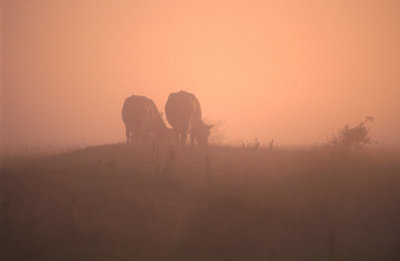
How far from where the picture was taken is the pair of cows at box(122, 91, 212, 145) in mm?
16219

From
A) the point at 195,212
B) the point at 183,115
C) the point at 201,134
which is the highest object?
the point at 183,115

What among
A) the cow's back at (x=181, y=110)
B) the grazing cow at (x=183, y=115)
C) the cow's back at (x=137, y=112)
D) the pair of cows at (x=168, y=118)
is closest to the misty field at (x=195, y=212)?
the grazing cow at (x=183, y=115)

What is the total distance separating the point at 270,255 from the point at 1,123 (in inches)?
2061

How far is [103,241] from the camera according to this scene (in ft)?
20.1

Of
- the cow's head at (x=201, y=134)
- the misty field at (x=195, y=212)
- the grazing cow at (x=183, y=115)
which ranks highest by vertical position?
the grazing cow at (x=183, y=115)

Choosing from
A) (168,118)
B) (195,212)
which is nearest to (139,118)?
(168,118)

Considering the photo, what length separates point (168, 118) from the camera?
17.0m

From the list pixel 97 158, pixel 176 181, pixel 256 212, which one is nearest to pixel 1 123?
pixel 97 158

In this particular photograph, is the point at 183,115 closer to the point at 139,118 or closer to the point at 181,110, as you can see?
the point at 181,110

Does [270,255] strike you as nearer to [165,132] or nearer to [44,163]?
[44,163]

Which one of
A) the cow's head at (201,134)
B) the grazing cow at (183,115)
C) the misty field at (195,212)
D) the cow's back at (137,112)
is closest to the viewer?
the misty field at (195,212)

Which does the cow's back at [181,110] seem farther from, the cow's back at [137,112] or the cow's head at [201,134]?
the cow's back at [137,112]

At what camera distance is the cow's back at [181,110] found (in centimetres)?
1619

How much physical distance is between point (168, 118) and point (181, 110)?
4.14 feet
